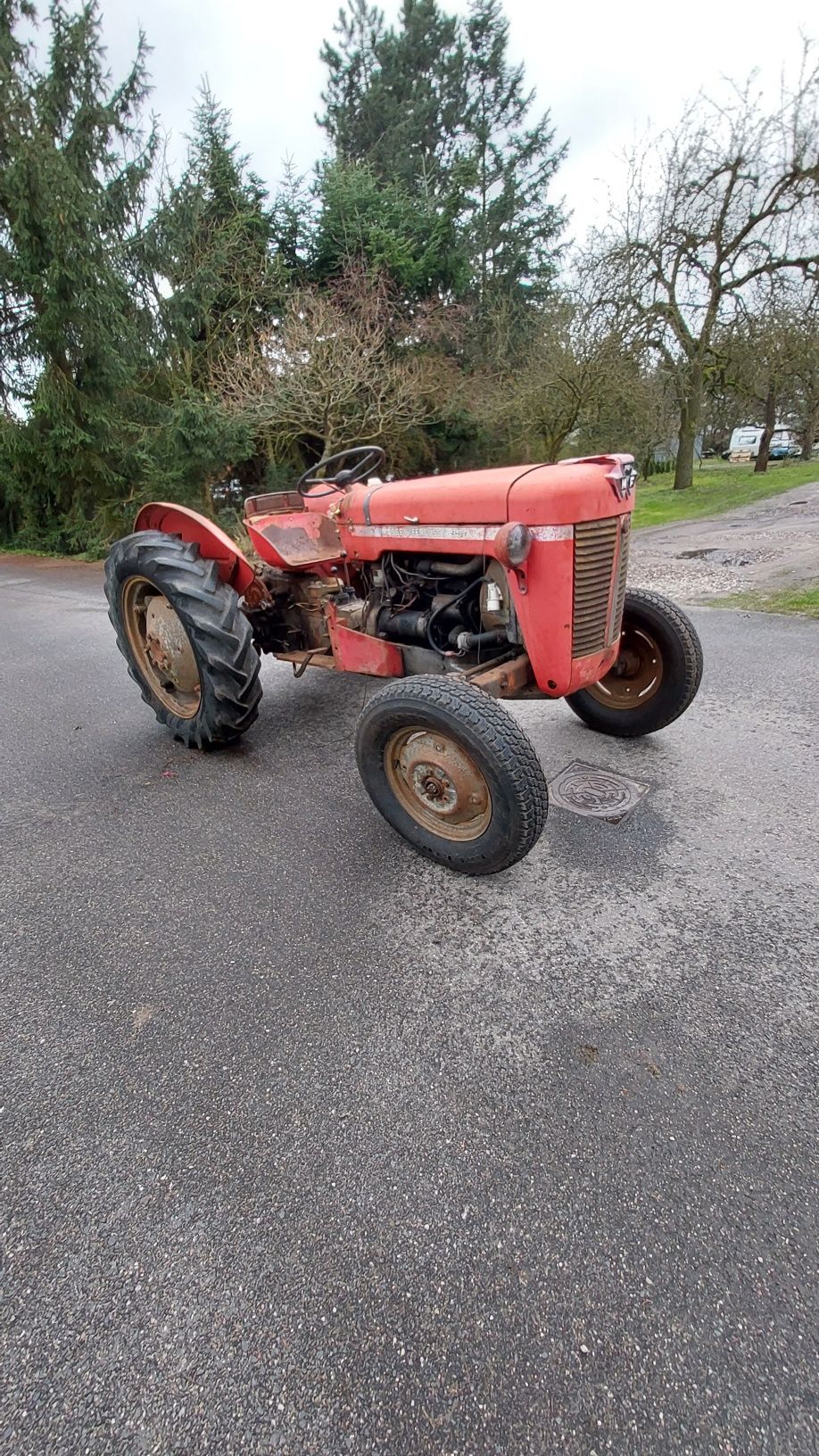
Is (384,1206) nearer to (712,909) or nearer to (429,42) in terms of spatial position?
(712,909)

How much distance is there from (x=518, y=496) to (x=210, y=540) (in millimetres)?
1837

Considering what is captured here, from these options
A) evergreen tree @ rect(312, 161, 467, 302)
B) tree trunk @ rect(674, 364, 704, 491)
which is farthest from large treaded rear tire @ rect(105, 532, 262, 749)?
tree trunk @ rect(674, 364, 704, 491)

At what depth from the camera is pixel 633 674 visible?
3.24 meters

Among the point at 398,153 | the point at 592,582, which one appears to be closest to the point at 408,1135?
the point at 592,582

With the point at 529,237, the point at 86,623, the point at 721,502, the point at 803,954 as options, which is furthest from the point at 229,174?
the point at 803,954

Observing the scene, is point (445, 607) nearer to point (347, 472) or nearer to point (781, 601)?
point (347, 472)

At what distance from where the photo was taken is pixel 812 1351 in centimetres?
113

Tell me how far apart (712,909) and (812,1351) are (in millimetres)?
1177

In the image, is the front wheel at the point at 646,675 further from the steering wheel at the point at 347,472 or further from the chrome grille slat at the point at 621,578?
the steering wheel at the point at 347,472

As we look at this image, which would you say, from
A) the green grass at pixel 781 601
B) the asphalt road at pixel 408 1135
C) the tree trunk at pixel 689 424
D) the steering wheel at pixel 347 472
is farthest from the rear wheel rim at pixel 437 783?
the tree trunk at pixel 689 424

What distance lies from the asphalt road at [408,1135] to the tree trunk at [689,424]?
605 inches

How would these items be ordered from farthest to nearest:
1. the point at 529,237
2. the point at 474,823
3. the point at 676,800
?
the point at 529,237 < the point at 676,800 < the point at 474,823

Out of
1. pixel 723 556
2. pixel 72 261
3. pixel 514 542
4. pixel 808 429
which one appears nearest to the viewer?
pixel 514 542

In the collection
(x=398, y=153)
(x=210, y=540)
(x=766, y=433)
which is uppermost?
(x=398, y=153)
